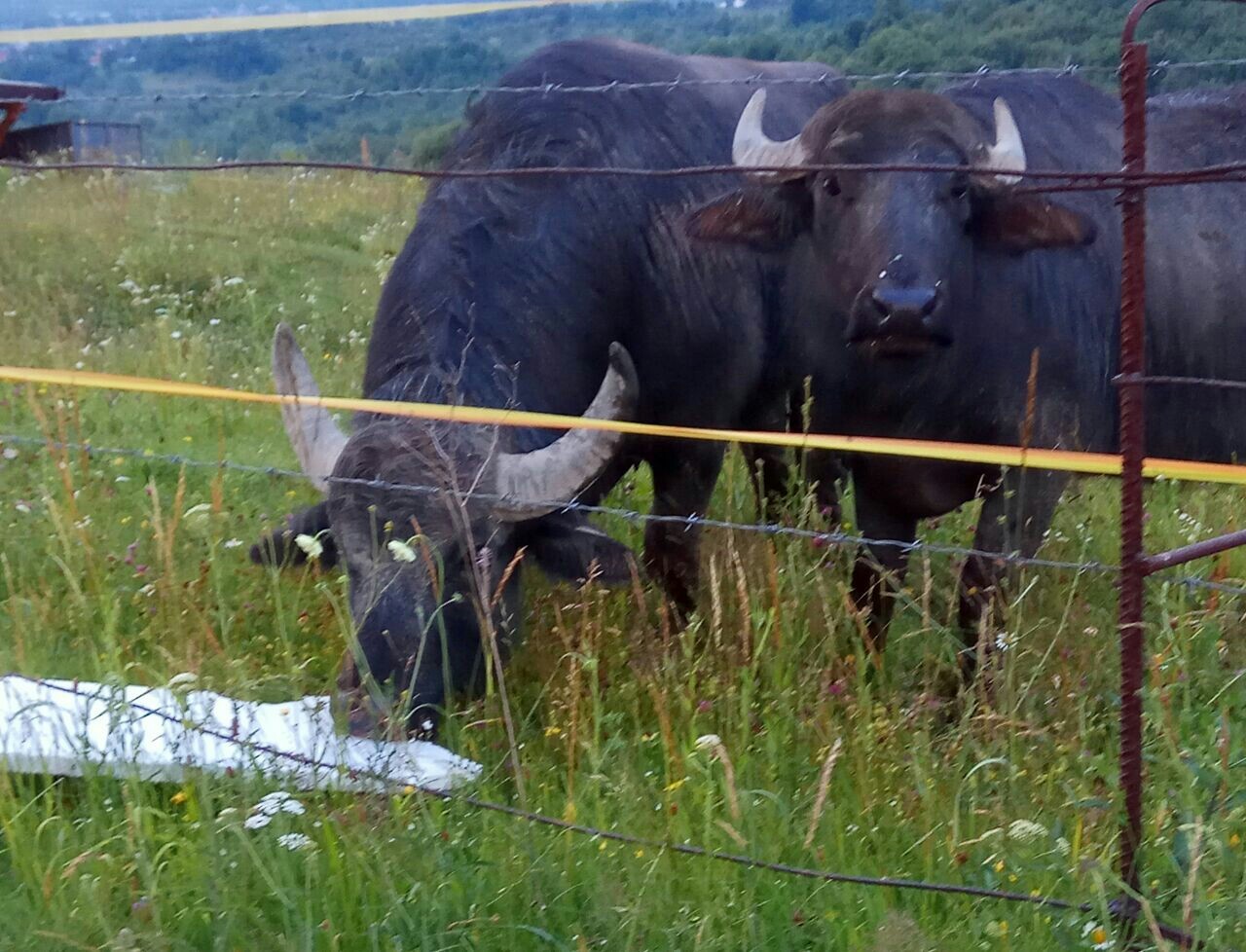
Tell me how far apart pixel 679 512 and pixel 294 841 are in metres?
2.61

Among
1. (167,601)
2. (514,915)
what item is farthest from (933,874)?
(167,601)

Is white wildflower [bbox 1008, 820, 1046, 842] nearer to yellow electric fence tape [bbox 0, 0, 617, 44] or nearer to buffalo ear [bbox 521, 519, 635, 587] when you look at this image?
buffalo ear [bbox 521, 519, 635, 587]

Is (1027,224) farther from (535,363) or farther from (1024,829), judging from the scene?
(1024,829)

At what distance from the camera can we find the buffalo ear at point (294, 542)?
3.74m

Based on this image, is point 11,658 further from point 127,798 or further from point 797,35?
point 797,35

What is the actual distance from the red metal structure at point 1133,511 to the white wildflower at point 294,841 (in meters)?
1.46

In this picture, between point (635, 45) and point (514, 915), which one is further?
point (635, 45)

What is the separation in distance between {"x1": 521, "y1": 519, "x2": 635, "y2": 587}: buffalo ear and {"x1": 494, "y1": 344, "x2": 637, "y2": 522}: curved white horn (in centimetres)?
12

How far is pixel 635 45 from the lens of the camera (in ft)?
17.5

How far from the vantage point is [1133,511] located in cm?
222

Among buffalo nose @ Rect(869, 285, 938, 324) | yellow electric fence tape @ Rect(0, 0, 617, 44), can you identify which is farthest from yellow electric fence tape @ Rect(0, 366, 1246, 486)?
yellow electric fence tape @ Rect(0, 0, 617, 44)

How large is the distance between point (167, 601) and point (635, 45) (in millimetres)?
2913

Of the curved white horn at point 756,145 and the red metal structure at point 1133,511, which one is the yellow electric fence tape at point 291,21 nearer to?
the curved white horn at point 756,145

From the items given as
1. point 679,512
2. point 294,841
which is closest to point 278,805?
point 294,841
